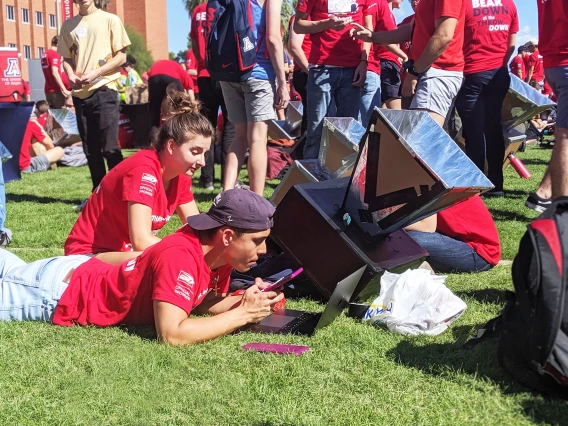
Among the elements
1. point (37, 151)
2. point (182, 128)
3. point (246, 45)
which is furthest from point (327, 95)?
point (37, 151)

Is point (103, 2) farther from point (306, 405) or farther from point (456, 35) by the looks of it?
point (306, 405)

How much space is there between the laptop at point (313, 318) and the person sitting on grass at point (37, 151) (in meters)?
7.71

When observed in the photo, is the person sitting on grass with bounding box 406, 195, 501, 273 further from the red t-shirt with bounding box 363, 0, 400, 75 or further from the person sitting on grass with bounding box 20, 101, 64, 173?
the person sitting on grass with bounding box 20, 101, 64, 173

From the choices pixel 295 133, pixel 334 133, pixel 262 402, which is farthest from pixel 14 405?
pixel 295 133

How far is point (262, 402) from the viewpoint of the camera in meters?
2.54

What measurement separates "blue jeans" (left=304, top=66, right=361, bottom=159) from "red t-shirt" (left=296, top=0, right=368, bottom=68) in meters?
0.06

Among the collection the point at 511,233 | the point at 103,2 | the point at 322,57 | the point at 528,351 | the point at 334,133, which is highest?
the point at 103,2

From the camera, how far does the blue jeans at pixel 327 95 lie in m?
5.76

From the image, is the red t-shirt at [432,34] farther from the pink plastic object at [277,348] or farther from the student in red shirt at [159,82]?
the student in red shirt at [159,82]

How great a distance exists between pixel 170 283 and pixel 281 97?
319 cm

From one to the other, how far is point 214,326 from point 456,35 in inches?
139

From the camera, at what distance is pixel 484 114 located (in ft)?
23.6

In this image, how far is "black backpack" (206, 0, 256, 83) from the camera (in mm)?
5809

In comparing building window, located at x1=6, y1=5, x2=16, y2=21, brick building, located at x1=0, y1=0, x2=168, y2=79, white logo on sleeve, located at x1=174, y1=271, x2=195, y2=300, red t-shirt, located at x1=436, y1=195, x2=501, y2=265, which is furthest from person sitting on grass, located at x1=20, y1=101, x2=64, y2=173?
building window, located at x1=6, y1=5, x2=16, y2=21
